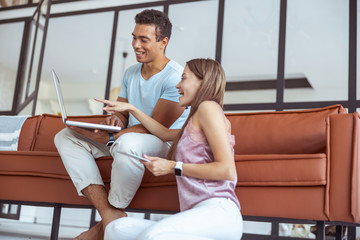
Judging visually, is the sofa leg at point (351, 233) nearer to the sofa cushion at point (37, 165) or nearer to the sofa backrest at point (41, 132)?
the sofa cushion at point (37, 165)

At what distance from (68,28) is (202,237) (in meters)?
4.66

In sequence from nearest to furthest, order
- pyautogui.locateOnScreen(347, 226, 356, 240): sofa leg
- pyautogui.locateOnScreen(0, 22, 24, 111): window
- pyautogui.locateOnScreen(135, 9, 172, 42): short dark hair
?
1. pyautogui.locateOnScreen(135, 9, 172, 42): short dark hair
2. pyautogui.locateOnScreen(347, 226, 356, 240): sofa leg
3. pyautogui.locateOnScreen(0, 22, 24, 111): window

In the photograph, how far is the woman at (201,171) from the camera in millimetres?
1234

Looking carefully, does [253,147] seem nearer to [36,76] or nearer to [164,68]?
[164,68]

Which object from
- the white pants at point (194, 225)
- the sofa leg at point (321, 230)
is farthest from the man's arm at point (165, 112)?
the sofa leg at point (321, 230)

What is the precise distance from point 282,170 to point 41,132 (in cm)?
190

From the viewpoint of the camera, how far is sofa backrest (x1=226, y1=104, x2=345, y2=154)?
2.02 metres

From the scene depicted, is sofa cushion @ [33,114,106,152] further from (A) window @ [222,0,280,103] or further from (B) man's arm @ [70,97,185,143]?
(A) window @ [222,0,280,103]

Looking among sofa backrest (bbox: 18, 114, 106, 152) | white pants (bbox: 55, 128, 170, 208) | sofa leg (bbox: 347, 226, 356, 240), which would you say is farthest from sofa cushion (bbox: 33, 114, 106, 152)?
sofa leg (bbox: 347, 226, 356, 240)

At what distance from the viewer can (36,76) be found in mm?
5262

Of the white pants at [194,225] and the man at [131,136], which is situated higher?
the man at [131,136]

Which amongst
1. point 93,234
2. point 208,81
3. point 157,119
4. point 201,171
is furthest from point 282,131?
point 93,234

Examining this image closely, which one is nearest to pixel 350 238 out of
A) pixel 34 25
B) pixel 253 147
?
pixel 253 147

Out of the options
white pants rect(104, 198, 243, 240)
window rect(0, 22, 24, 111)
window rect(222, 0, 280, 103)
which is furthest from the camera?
window rect(0, 22, 24, 111)
